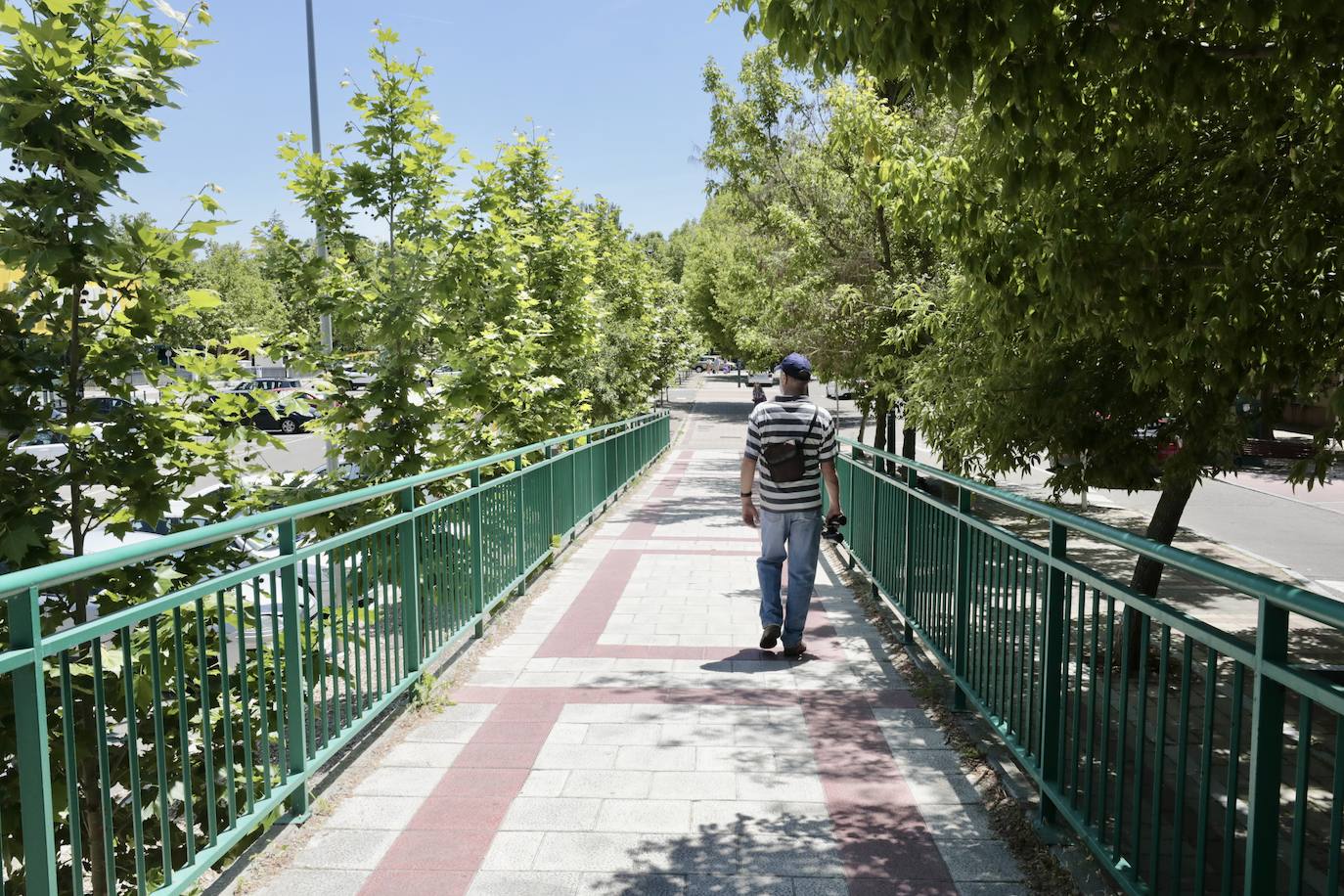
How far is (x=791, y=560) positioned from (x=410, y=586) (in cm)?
247

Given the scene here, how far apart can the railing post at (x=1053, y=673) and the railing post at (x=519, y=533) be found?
5.03m

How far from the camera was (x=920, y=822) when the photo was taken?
4098mm

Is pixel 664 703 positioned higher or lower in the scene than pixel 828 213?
lower

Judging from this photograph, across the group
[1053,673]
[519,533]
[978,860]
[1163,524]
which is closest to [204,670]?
[978,860]

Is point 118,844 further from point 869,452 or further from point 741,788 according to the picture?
point 869,452

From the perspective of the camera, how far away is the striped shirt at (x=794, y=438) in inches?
252

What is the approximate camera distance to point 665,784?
4.52 metres

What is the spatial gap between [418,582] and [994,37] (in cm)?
391

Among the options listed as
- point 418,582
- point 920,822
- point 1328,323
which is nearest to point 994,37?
→ point 1328,323

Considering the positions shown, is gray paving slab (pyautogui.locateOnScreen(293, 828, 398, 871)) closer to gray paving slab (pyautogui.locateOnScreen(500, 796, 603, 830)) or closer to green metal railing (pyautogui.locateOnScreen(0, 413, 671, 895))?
green metal railing (pyautogui.locateOnScreen(0, 413, 671, 895))

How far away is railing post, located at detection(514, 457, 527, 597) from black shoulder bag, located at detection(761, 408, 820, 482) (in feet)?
8.21

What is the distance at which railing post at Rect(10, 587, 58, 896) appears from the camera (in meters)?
2.36

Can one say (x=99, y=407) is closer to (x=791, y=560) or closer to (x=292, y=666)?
(x=292, y=666)

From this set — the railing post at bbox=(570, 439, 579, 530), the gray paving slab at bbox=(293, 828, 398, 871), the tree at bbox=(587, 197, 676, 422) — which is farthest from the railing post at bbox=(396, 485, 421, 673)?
the tree at bbox=(587, 197, 676, 422)
